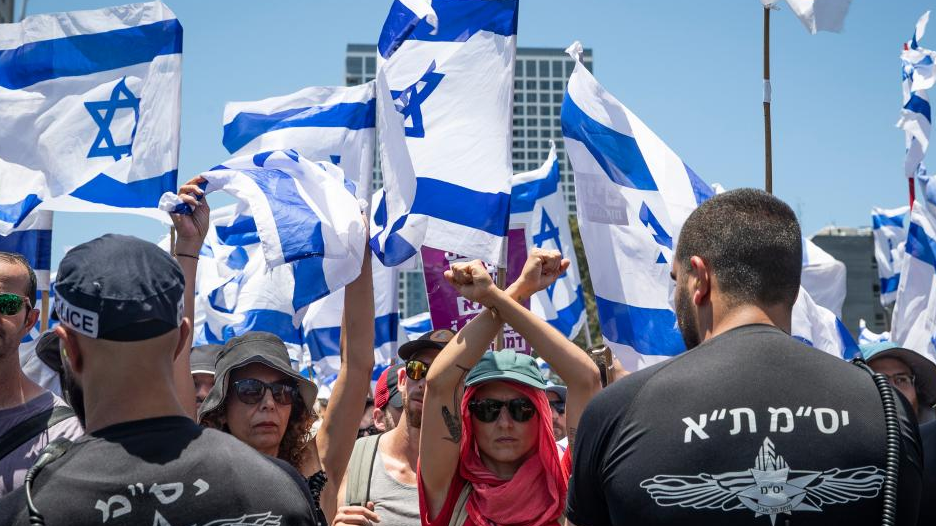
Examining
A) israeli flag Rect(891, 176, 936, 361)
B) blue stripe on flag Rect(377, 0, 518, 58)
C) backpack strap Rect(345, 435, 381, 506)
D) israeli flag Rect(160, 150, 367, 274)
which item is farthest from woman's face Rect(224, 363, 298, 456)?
israeli flag Rect(891, 176, 936, 361)

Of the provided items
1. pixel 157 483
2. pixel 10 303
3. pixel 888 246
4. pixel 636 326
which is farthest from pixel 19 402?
pixel 888 246

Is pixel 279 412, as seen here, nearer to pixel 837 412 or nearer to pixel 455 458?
pixel 455 458

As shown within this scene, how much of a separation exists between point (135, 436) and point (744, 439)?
145 cm

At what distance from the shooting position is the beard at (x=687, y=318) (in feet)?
9.48

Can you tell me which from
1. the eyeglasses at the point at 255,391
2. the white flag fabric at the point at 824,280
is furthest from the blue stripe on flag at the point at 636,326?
the white flag fabric at the point at 824,280

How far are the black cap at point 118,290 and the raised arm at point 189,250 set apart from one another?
A: 0.95 metres

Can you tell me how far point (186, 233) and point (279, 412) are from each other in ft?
2.97

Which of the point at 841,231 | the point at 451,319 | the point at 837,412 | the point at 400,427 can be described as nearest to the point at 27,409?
the point at 400,427

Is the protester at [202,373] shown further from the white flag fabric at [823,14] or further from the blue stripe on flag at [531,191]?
the blue stripe on flag at [531,191]

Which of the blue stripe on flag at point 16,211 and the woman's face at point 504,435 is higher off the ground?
the blue stripe on flag at point 16,211

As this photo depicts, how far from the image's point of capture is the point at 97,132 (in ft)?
22.9

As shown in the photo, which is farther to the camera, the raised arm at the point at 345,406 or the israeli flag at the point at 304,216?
the israeli flag at the point at 304,216

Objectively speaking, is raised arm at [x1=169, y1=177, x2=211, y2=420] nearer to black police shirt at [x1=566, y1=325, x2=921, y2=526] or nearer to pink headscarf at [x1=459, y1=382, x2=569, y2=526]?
pink headscarf at [x1=459, y1=382, x2=569, y2=526]

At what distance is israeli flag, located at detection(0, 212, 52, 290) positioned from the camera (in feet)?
23.5
